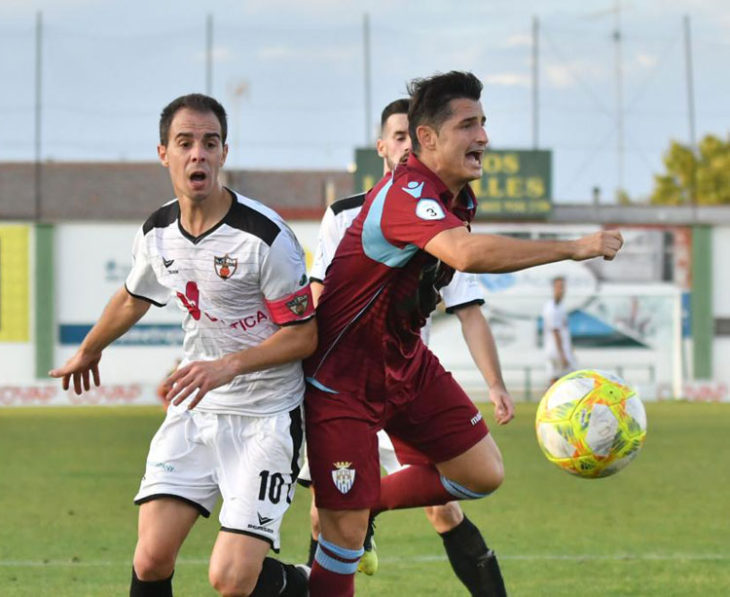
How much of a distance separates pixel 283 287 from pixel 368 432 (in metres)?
0.68

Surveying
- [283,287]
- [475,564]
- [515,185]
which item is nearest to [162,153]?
[283,287]

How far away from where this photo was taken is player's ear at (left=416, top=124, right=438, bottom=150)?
5.05 m

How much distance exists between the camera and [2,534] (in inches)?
341

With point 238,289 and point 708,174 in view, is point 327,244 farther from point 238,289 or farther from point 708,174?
point 708,174

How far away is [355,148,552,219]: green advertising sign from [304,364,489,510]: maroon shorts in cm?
2550

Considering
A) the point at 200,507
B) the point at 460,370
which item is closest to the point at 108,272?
the point at 460,370

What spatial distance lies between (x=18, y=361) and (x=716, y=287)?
49.9 feet

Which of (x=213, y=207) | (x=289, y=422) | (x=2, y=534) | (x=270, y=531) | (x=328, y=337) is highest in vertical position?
(x=213, y=207)

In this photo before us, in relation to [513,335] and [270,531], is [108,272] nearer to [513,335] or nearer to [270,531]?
[513,335]

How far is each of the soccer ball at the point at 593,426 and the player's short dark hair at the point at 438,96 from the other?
5.60ft

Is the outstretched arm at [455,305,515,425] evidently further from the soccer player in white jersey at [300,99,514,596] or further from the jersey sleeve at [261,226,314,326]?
the jersey sleeve at [261,226,314,326]

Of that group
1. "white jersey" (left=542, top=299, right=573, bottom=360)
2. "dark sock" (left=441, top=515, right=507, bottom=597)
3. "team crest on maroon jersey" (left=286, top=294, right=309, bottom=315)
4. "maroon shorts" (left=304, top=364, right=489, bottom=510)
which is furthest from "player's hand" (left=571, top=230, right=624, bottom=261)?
"white jersey" (left=542, top=299, right=573, bottom=360)

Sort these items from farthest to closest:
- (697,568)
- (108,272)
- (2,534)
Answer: (108,272) → (2,534) → (697,568)

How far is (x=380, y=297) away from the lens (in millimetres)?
5125
